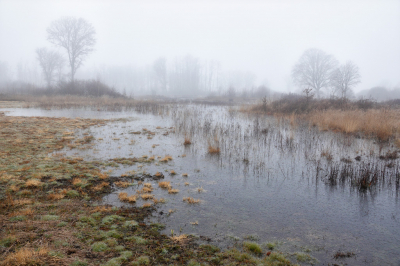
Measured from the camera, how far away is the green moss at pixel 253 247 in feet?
13.4

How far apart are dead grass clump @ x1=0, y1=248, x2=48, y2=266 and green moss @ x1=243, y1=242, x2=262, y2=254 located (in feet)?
10.5

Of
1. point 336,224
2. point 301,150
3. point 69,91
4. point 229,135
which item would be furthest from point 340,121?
point 69,91

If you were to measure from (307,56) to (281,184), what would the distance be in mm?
60690

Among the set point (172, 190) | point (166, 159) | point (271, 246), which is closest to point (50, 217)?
point (172, 190)

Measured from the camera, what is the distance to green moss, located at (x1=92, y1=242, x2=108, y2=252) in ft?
12.6

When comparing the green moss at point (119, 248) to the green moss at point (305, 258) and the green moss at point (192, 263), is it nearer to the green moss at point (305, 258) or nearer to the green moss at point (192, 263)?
the green moss at point (192, 263)

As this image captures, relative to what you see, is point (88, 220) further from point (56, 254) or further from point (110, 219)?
point (56, 254)

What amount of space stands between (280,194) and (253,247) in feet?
9.50

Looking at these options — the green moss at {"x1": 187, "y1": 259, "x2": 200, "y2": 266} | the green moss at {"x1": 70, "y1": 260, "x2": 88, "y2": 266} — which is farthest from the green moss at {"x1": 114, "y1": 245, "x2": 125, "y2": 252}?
the green moss at {"x1": 187, "y1": 259, "x2": 200, "y2": 266}

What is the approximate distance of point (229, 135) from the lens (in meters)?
13.9

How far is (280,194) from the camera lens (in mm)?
6703

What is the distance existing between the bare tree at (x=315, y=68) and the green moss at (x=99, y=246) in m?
59.7

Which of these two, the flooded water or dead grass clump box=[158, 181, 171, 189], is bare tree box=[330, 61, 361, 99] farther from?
dead grass clump box=[158, 181, 171, 189]

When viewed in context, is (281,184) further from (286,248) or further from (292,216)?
(286,248)
